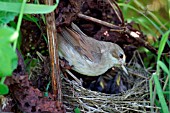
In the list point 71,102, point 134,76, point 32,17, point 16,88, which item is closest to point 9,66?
point 16,88

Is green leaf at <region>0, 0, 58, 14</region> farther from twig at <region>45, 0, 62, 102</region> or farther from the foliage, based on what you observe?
the foliage

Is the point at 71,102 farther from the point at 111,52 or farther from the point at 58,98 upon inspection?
the point at 111,52

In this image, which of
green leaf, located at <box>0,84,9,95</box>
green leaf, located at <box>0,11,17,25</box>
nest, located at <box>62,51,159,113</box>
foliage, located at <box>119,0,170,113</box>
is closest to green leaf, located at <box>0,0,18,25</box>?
green leaf, located at <box>0,11,17,25</box>

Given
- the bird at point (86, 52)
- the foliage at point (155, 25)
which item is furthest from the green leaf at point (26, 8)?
the foliage at point (155, 25)

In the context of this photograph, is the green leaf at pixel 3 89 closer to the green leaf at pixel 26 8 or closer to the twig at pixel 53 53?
the green leaf at pixel 26 8

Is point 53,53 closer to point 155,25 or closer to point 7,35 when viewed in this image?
point 7,35
